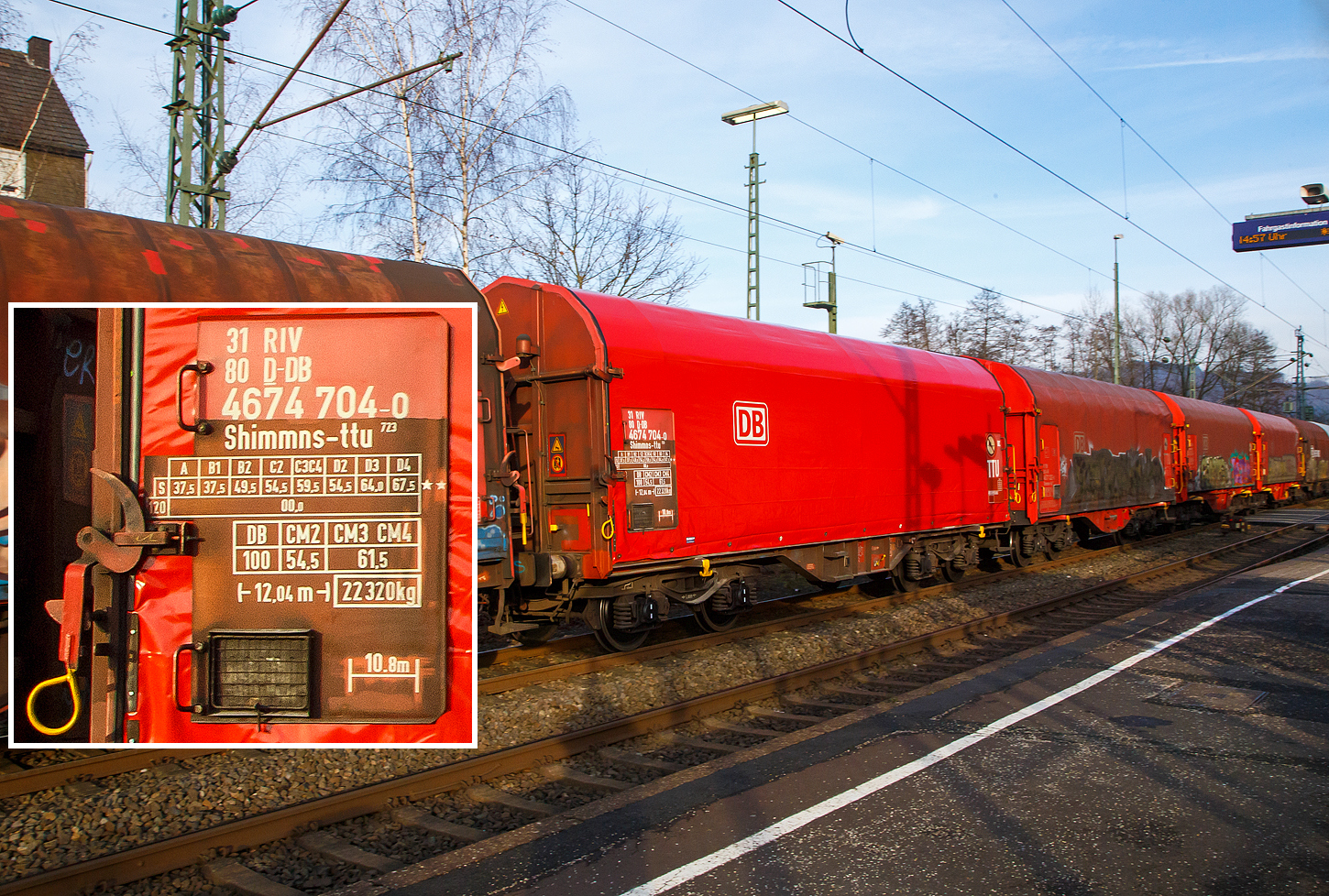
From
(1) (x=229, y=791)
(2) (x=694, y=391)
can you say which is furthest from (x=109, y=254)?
(2) (x=694, y=391)

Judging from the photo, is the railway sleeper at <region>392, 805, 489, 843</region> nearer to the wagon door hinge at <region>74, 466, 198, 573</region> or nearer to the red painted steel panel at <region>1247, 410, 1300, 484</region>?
the wagon door hinge at <region>74, 466, 198, 573</region>

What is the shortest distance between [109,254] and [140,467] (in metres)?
4.02

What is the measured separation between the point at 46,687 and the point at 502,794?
10.8ft

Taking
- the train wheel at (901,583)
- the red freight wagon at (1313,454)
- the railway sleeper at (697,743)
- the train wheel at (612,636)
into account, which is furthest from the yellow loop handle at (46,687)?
the red freight wagon at (1313,454)

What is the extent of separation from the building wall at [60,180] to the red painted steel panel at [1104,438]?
26364 mm

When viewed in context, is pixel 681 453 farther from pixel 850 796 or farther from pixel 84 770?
pixel 84 770

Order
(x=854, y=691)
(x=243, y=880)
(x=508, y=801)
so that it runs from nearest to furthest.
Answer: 1. (x=243, y=880)
2. (x=508, y=801)
3. (x=854, y=691)

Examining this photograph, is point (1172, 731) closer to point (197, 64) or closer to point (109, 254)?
point (109, 254)

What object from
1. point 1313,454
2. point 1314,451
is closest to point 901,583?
point 1313,454

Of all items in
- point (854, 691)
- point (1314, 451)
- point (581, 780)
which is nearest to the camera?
point (581, 780)

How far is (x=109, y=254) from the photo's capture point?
19.1 ft

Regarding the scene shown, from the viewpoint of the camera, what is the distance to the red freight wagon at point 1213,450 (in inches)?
917

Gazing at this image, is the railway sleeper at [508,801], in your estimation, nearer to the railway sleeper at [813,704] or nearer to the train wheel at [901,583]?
the railway sleeper at [813,704]

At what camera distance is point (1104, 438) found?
1892 cm
